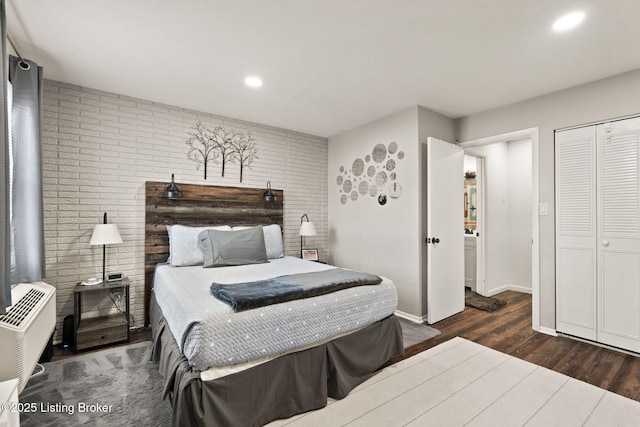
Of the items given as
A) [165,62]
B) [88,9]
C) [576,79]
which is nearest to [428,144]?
[576,79]

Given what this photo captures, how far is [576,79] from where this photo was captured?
9.14 ft

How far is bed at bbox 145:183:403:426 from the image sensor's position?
1532mm

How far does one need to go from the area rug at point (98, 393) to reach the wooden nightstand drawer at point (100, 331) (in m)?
0.14

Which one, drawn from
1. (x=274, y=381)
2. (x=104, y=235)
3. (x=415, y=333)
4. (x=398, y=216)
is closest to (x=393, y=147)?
(x=398, y=216)

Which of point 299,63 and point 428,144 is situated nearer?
point 299,63

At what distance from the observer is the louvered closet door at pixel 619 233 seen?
261 centimetres

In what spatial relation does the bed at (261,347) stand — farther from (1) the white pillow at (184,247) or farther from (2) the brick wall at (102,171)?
(2) the brick wall at (102,171)

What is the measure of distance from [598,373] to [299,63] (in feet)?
11.9

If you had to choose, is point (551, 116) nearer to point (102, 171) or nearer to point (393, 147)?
point (393, 147)

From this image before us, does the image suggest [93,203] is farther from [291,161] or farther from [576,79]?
[576,79]

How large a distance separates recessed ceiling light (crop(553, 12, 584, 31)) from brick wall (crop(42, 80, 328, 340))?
11.5 ft

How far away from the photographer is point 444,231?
3557 mm

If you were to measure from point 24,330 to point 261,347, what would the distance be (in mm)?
1332

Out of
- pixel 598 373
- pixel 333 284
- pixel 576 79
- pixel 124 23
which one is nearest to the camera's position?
pixel 124 23
